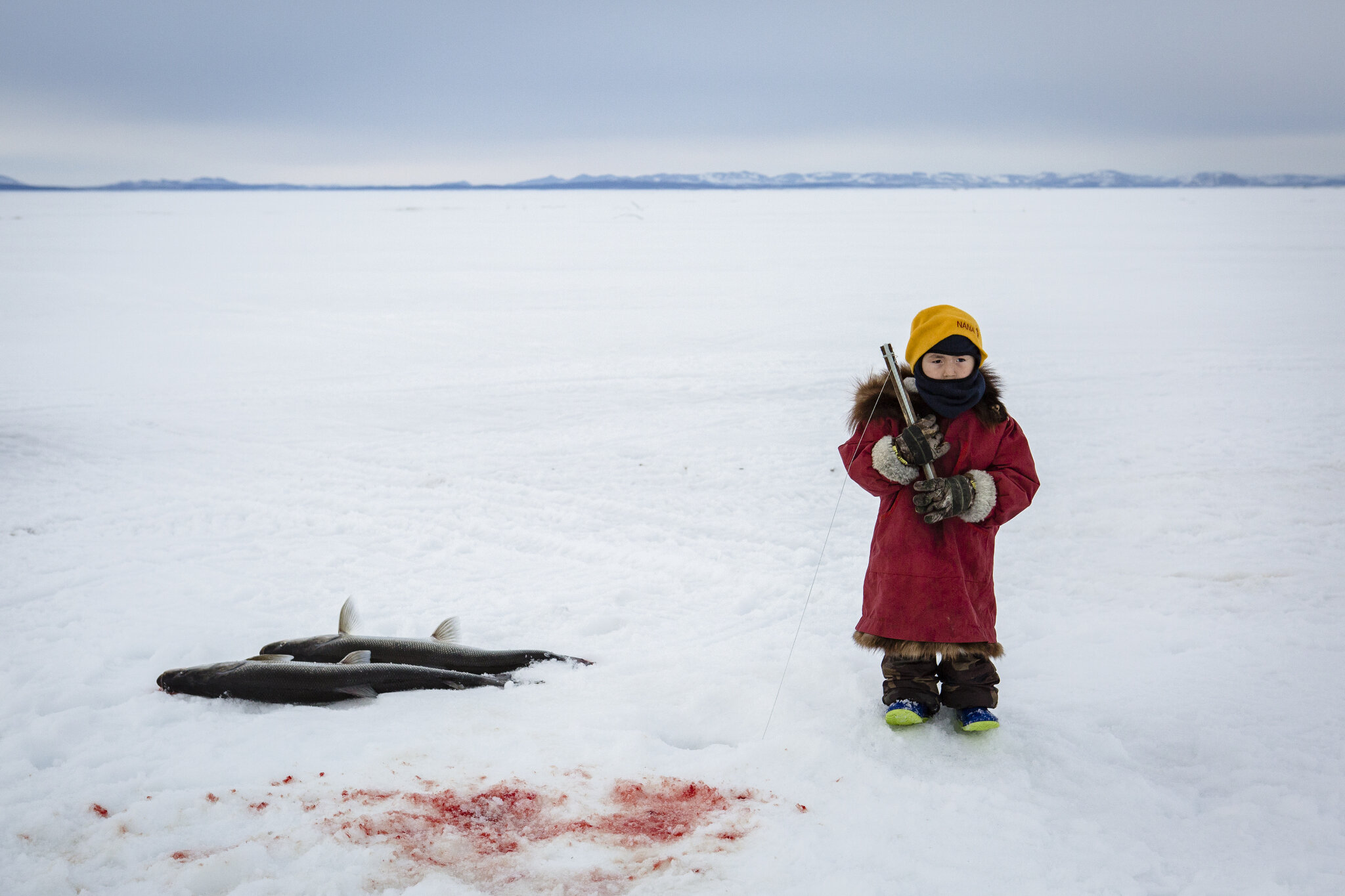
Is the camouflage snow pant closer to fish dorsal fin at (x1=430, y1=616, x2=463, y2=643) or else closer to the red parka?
the red parka

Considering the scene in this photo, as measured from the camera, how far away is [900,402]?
2924 mm

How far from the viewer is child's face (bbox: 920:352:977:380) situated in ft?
9.33

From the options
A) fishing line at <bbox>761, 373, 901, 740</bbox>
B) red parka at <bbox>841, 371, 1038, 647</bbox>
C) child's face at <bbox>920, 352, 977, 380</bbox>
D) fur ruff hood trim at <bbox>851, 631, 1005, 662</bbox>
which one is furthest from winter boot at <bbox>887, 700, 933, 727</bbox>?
child's face at <bbox>920, 352, 977, 380</bbox>

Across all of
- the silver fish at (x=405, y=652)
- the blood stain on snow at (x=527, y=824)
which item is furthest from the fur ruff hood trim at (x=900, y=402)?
the silver fish at (x=405, y=652)

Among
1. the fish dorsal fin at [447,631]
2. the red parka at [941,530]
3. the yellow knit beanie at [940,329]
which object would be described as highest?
the yellow knit beanie at [940,329]

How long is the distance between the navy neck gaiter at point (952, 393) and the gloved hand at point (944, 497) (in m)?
0.23

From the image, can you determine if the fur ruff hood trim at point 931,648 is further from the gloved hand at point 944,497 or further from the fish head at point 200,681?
the fish head at point 200,681

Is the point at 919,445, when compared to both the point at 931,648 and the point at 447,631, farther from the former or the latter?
the point at 447,631

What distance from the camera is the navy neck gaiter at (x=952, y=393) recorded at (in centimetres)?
284

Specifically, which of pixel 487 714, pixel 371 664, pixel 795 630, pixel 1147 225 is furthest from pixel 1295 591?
pixel 1147 225

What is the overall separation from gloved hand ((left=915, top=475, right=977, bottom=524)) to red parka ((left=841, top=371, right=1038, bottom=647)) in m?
0.13

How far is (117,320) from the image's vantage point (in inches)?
535


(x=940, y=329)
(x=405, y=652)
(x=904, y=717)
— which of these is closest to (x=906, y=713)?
(x=904, y=717)

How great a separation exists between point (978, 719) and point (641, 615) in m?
1.80
